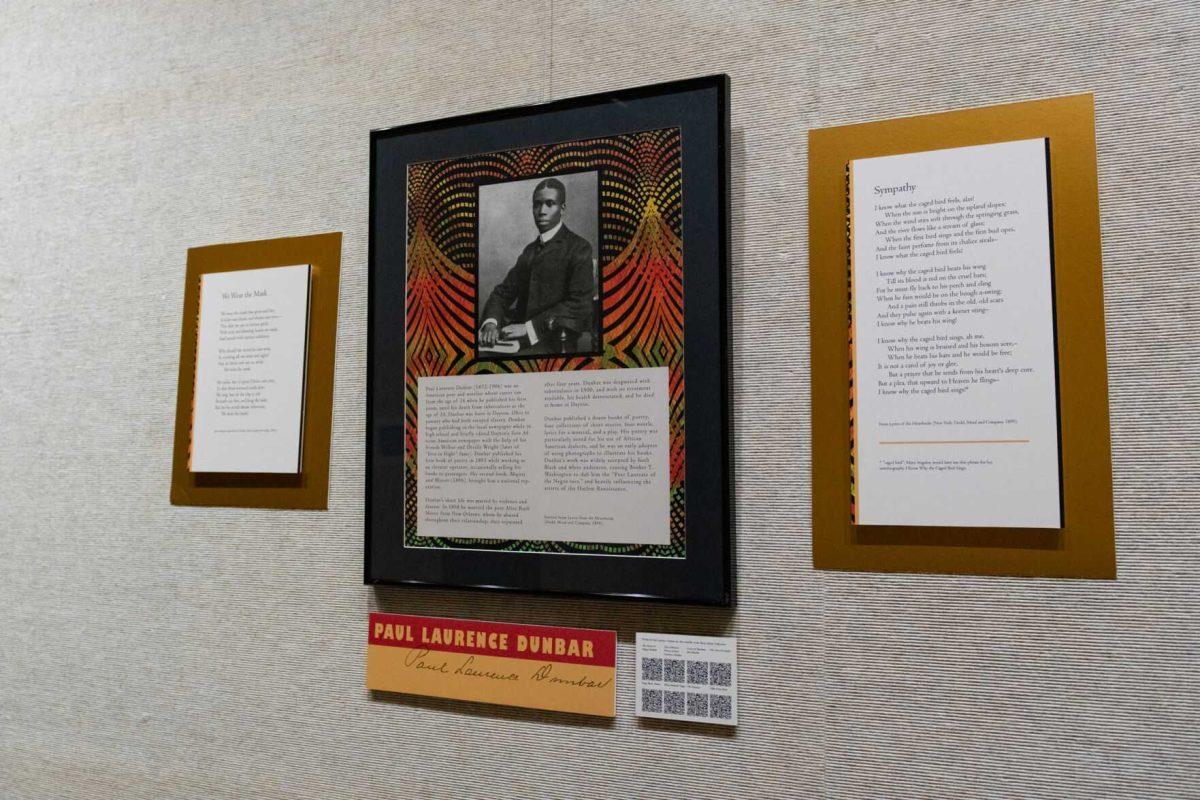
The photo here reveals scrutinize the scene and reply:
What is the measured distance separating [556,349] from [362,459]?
0.38 meters

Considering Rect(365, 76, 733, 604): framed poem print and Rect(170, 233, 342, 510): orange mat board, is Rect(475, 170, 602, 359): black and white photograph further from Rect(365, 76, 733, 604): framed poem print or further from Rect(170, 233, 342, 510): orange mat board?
Rect(170, 233, 342, 510): orange mat board

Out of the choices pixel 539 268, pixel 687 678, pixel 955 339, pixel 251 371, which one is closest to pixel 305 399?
pixel 251 371

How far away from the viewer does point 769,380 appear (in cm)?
111

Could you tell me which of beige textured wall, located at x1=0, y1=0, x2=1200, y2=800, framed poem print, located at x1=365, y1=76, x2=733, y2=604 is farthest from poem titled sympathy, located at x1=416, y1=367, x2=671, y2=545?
beige textured wall, located at x1=0, y1=0, x2=1200, y2=800

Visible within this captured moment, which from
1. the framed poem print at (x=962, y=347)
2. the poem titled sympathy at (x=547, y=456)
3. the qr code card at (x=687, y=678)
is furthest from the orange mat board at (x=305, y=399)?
the framed poem print at (x=962, y=347)

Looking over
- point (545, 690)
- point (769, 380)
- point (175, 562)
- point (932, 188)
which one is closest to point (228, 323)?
point (175, 562)

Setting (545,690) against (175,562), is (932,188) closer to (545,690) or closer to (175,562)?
(545,690)

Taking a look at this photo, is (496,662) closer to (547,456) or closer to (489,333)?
(547,456)

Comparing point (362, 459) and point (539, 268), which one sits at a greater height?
point (539, 268)

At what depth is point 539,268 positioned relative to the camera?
4.00 ft

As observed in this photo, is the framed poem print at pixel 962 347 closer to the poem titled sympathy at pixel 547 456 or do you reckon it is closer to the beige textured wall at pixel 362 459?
the beige textured wall at pixel 362 459

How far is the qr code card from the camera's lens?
1093 mm

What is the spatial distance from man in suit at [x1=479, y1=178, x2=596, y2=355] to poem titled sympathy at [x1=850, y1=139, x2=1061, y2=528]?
367 millimetres

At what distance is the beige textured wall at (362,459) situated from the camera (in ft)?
3.16
